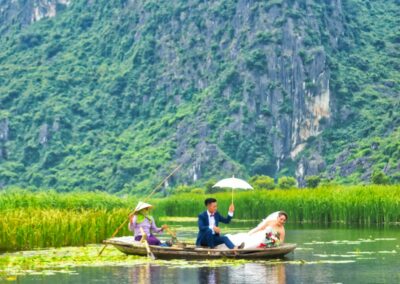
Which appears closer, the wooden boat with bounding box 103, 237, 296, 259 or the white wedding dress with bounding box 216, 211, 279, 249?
the wooden boat with bounding box 103, 237, 296, 259

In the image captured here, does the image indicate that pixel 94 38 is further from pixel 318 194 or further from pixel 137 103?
pixel 318 194

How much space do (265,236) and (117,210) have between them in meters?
10.9

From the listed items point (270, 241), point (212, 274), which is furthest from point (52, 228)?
point (212, 274)

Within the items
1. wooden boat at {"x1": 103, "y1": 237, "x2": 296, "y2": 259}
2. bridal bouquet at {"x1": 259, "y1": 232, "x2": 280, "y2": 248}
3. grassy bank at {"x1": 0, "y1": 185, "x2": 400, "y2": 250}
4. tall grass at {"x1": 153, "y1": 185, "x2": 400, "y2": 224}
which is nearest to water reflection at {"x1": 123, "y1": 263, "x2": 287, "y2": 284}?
wooden boat at {"x1": 103, "y1": 237, "x2": 296, "y2": 259}

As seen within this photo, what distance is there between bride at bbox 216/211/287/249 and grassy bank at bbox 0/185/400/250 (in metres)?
6.15

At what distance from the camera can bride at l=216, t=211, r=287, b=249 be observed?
2975 cm

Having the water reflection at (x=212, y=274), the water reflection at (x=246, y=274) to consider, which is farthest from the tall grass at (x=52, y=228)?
the water reflection at (x=246, y=274)

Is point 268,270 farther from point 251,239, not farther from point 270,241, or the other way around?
point 251,239

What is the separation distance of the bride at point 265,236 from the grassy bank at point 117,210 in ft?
20.2

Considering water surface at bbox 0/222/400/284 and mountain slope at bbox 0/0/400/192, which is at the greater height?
mountain slope at bbox 0/0/400/192

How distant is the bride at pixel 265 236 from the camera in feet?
97.6

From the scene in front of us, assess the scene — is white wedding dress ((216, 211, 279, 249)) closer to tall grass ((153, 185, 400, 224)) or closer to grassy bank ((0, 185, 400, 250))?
grassy bank ((0, 185, 400, 250))

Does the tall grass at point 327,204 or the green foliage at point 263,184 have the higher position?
the green foliage at point 263,184

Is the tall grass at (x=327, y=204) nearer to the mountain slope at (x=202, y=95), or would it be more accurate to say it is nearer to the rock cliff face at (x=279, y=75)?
the mountain slope at (x=202, y=95)
